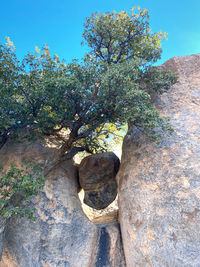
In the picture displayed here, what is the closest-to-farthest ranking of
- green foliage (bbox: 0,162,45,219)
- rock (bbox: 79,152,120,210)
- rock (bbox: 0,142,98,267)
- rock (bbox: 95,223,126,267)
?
green foliage (bbox: 0,162,45,219) < rock (bbox: 0,142,98,267) < rock (bbox: 95,223,126,267) < rock (bbox: 79,152,120,210)

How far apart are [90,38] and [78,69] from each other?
3.76 meters

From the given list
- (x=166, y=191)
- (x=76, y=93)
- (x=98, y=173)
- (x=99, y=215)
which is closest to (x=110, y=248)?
(x=166, y=191)

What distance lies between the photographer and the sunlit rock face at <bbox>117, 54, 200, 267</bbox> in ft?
20.1

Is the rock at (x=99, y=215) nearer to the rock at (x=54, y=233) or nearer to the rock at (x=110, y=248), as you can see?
the rock at (x=110, y=248)

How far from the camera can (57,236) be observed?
726cm

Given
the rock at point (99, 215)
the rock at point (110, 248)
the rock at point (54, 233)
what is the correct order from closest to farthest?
the rock at point (54, 233)
the rock at point (110, 248)
the rock at point (99, 215)

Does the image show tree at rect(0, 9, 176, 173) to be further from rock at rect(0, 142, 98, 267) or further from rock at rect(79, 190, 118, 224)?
rock at rect(79, 190, 118, 224)

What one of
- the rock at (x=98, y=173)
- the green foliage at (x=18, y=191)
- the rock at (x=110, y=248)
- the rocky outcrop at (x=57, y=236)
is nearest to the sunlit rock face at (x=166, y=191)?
the rock at (x=110, y=248)

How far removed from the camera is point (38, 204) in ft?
25.1

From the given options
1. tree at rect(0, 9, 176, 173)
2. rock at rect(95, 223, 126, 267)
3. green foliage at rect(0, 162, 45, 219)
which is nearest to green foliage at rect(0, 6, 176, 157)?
tree at rect(0, 9, 176, 173)

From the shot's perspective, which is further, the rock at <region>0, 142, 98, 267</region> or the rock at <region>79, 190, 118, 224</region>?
the rock at <region>79, 190, 118, 224</region>

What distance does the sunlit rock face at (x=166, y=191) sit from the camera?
6.12m

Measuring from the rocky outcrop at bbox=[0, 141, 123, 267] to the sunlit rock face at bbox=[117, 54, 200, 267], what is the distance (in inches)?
41.2

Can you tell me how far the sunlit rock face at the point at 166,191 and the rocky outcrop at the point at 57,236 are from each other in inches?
41.2
